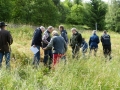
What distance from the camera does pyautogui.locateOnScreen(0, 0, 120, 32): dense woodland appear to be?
5088cm

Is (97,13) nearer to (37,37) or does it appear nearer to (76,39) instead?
(76,39)

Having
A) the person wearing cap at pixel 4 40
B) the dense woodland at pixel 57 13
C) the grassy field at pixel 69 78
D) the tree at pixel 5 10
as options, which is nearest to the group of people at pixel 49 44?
the person wearing cap at pixel 4 40

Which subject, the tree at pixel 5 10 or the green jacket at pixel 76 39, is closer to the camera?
the green jacket at pixel 76 39

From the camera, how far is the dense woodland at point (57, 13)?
50.9m

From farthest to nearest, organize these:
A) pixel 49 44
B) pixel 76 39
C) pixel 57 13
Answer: pixel 57 13, pixel 76 39, pixel 49 44

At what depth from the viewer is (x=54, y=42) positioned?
10406 mm

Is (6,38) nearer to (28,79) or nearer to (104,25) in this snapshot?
(28,79)

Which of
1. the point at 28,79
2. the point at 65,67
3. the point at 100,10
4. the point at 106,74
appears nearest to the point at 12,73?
the point at 28,79

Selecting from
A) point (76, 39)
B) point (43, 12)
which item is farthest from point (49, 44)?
point (43, 12)

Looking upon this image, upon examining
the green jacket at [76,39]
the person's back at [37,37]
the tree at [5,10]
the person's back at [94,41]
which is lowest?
the person's back at [94,41]

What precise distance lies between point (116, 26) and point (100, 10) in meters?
5.13

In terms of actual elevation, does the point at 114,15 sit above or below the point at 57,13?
below

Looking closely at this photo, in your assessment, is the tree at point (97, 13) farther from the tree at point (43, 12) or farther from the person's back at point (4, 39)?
the person's back at point (4, 39)

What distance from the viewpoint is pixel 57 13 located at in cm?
5619
